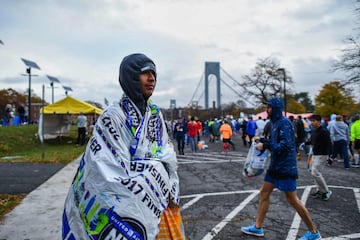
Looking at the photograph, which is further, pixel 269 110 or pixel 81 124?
pixel 81 124

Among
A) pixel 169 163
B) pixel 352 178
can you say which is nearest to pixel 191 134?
pixel 352 178

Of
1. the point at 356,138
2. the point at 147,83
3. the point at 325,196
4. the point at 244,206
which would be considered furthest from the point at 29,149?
the point at 147,83

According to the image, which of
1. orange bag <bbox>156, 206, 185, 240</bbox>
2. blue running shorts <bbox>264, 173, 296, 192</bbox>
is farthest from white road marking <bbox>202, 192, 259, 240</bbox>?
orange bag <bbox>156, 206, 185, 240</bbox>

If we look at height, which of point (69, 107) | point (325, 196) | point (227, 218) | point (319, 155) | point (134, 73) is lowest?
point (227, 218)

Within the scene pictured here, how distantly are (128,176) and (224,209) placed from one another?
4.02 m

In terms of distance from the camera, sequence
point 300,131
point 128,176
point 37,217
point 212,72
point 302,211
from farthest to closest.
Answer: point 212,72 < point 300,131 < point 37,217 < point 302,211 < point 128,176

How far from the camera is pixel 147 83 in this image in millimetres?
1882

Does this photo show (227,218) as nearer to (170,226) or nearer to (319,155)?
(319,155)

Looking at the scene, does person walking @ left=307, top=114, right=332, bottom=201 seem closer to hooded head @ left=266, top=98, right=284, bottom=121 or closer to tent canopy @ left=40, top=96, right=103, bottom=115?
hooded head @ left=266, top=98, right=284, bottom=121

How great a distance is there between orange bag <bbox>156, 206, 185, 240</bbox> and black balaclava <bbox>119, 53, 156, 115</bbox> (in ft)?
2.08

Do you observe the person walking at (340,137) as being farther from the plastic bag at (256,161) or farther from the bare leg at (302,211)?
the bare leg at (302,211)

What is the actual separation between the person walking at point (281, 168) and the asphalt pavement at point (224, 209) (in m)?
0.36

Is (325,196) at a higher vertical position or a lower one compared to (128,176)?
lower

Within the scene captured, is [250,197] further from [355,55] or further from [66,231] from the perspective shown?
[355,55]
